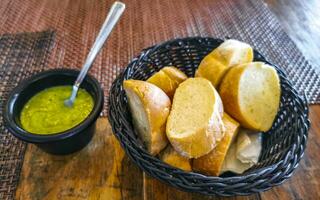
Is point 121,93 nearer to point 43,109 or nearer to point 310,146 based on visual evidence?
point 43,109

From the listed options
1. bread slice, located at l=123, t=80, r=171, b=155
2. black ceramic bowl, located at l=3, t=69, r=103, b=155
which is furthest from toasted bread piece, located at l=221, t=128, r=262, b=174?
black ceramic bowl, located at l=3, t=69, r=103, b=155

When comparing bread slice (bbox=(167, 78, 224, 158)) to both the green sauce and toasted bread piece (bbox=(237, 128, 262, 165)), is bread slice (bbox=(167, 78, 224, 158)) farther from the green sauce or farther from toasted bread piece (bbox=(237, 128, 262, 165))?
the green sauce

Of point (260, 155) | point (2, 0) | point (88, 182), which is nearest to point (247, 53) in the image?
point (260, 155)

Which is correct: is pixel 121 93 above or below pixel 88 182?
above

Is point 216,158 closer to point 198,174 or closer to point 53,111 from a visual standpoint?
point 198,174

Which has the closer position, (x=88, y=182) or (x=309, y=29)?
(x=88, y=182)

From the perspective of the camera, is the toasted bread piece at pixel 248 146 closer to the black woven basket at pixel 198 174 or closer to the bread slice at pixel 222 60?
the black woven basket at pixel 198 174
